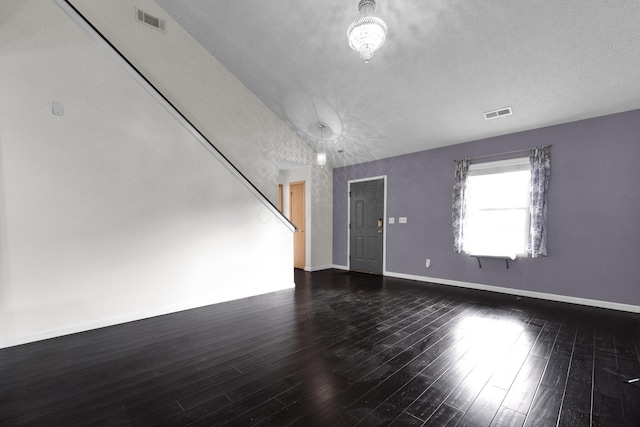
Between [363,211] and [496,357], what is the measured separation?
3.91 m

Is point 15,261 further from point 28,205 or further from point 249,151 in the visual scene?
point 249,151

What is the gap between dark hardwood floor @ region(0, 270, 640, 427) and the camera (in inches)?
61.6

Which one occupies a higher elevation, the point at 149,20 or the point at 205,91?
the point at 149,20

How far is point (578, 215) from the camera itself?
3543mm

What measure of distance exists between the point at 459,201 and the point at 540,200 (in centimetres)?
104

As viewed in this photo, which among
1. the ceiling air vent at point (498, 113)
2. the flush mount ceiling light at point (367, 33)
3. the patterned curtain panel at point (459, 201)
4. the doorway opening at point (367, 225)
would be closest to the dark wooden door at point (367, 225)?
the doorway opening at point (367, 225)

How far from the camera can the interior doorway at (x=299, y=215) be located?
6.16 meters

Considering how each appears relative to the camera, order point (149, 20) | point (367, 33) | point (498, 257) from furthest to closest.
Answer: point (498, 257)
point (149, 20)
point (367, 33)

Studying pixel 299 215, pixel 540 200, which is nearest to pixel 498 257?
pixel 540 200

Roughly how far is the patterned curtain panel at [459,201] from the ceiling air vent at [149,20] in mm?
4898

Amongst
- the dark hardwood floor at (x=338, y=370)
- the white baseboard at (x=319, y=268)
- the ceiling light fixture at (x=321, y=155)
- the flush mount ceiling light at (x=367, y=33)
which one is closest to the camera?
the dark hardwood floor at (x=338, y=370)

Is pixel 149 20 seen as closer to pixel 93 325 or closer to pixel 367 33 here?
pixel 367 33

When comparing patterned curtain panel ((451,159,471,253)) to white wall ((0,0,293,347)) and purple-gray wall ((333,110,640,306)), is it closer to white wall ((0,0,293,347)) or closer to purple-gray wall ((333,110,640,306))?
purple-gray wall ((333,110,640,306))

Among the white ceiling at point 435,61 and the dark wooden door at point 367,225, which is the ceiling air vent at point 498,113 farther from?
the dark wooden door at point 367,225
